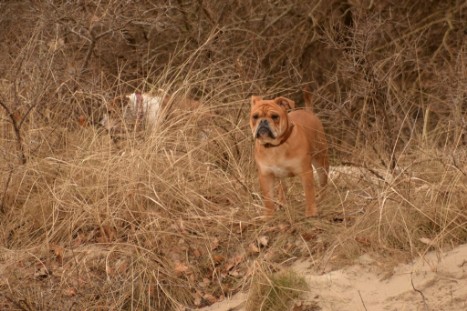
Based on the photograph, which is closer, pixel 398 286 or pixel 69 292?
pixel 398 286

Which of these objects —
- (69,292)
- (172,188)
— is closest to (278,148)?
(172,188)

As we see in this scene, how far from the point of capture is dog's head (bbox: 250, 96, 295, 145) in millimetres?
6840

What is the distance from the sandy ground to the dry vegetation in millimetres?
157

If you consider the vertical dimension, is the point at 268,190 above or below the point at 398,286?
above

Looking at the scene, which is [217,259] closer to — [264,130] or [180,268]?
[180,268]

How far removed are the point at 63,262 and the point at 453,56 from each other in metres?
Answer: 5.35

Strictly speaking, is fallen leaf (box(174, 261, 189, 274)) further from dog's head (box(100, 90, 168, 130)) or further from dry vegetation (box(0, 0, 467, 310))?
dog's head (box(100, 90, 168, 130))

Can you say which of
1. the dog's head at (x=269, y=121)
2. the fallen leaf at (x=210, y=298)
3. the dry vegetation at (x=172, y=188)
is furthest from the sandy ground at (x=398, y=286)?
the dog's head at (x=269, y=121)

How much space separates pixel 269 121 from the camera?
6.85 meters

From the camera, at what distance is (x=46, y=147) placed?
8375 mm

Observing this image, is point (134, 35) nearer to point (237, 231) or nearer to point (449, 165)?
point (237, 231)

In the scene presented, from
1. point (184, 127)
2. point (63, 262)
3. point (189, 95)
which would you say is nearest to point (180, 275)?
point (63, 262)

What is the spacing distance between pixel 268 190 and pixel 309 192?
293 mm

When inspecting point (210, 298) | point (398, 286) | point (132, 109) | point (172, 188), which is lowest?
point (210, 298)
